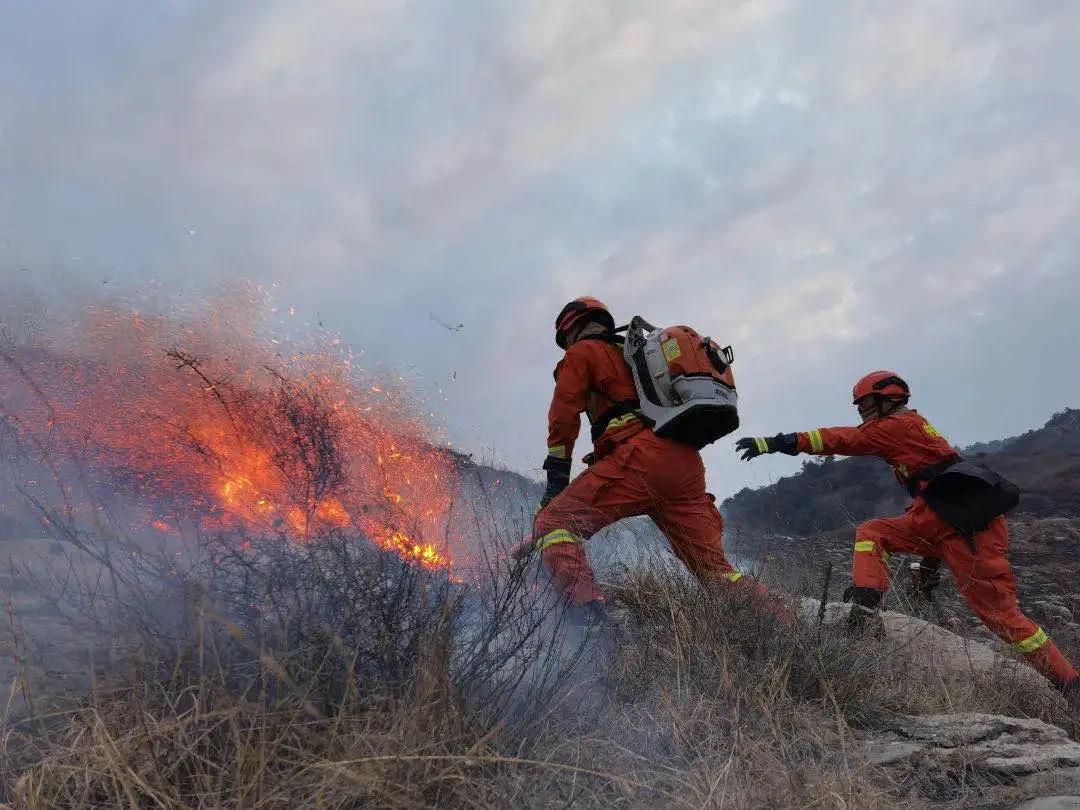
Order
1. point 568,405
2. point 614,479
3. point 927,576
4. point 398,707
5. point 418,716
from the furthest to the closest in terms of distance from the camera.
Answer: point 927,576 → point 568,405 → point 614,479 → point 398,707 → point 418,716

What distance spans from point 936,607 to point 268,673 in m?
6.42

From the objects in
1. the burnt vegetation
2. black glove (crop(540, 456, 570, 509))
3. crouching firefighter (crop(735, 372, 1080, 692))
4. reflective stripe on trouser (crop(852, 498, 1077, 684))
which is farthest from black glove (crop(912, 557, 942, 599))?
black glove (crop(540, 456, 570, 509))

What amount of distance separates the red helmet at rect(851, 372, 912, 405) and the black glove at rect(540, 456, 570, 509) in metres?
2.81

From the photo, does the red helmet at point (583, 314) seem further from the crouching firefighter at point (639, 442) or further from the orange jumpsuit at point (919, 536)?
the orange jumpsuit at point (919, 536)

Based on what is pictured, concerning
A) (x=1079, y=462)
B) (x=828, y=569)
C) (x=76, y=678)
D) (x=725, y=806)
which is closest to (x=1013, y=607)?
(x=828, y=569)

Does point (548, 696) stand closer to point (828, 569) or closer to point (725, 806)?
point (725, 806)

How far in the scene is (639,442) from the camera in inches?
157

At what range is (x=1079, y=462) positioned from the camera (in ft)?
49.7

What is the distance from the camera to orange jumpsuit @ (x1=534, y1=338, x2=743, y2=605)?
3908 millimetres

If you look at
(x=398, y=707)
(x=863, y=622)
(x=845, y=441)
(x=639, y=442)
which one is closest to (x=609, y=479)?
(x=639, y=442)

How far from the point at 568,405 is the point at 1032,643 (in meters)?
3.40

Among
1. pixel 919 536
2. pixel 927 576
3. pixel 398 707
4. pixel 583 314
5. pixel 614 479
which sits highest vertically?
pixel 583 314

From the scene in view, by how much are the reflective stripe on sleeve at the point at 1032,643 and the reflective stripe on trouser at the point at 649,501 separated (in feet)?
6.80

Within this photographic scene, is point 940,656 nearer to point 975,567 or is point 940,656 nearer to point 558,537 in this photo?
point 975,567
